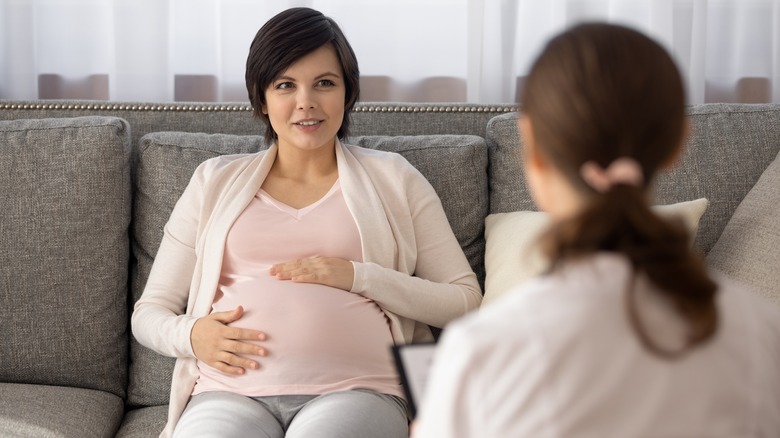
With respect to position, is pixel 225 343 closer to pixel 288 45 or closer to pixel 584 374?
pixel 288 45

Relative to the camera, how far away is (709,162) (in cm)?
206

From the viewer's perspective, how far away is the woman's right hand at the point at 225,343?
1752 millimetres

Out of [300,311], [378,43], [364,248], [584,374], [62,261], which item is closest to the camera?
[584,374]

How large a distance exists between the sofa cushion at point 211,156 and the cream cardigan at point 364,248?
10 centimetres

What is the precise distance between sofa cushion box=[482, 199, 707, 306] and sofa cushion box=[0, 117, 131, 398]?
85cm

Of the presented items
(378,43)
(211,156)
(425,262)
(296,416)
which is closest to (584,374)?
(296,416)

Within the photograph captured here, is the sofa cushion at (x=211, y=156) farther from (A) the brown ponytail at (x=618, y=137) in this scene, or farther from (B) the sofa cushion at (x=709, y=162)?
(A) the brown ponytail at (x=618, y=137)

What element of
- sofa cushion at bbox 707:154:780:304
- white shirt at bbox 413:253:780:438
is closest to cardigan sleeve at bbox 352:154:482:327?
sofa cushion at bbox 707:154:780:304

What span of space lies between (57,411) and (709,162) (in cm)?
153

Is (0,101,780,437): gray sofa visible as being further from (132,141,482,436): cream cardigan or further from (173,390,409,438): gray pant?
(173,390,409,438): gray pant

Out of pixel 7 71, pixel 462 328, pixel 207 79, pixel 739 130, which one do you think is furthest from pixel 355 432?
pixel 7 71

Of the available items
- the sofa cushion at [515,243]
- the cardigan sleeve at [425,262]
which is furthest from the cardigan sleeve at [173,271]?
the sofa cushion at [515,243]

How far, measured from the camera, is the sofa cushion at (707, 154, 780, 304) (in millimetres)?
1736

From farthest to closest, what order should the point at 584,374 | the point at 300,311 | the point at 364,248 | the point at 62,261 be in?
the point at 62,261, the point at 364,248, the point at 300,311, the point at 584,374
